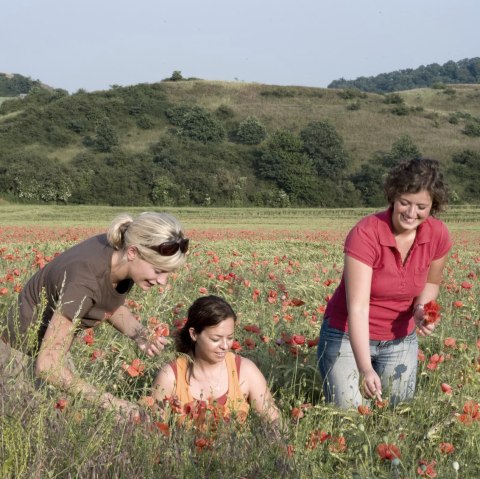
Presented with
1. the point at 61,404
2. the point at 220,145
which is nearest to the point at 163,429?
the point at 61,404

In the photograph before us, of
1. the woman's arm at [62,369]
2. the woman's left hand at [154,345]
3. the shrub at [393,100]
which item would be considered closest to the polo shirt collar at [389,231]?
the woman's left hand at [154,345]

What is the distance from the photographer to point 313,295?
801cm

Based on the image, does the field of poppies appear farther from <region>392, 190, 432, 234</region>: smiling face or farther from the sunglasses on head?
<region>392, 190, 432, 234</region>: smiling face

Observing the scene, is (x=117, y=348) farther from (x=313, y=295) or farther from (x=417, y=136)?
(x=417, y=136)

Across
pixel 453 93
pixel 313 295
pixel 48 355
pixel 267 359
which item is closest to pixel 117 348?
pixel 267 359

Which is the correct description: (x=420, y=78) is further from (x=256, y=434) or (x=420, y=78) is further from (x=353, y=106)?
(x=256, y=434)

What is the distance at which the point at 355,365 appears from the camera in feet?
14.2

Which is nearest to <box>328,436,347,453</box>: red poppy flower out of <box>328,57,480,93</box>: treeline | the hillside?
the hillside

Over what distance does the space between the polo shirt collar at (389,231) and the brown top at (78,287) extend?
1382 mm

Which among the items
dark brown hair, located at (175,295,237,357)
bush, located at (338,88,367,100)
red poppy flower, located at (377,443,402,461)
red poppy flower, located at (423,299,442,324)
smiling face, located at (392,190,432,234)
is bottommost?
red poppy flower, located at (377,443,402,461)

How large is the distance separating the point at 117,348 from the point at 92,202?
158 ft

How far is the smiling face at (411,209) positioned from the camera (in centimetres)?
399

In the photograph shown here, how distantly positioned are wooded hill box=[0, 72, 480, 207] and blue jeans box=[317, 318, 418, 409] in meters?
46.8

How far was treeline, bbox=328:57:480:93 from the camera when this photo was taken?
167375 mm
